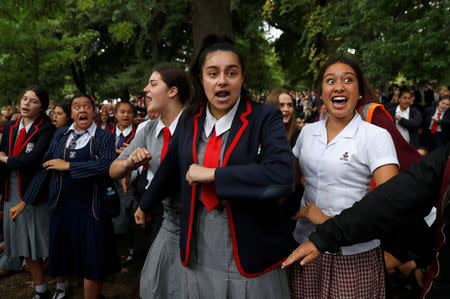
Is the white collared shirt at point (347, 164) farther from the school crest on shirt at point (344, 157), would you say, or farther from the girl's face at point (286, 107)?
the girl's face at point (286, 107)

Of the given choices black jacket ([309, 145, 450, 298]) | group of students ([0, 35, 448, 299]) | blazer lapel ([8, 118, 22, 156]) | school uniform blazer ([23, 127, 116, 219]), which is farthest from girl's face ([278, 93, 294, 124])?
blazer lapel ([8, 118, 22, 156])

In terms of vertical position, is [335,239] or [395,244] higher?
[335,239]

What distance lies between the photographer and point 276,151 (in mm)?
1498

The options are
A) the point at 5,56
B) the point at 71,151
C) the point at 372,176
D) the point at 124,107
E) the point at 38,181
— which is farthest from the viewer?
the point at 5,56

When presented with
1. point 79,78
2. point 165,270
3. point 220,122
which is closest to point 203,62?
point 220,122

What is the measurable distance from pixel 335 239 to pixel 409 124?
21.6 ft

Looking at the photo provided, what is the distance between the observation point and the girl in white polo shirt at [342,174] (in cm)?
176

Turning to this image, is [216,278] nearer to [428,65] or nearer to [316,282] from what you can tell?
[316,282]

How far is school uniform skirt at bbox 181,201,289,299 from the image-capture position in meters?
1.57

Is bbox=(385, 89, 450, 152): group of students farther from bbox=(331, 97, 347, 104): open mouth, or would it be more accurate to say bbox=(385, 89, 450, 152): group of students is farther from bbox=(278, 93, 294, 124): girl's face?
bbox=(331, 97, 347, 104): open mouth

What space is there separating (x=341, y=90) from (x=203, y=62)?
2.96 feet

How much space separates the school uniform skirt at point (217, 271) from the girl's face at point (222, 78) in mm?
580

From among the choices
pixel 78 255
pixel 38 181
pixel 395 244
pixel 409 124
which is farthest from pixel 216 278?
pixel 409 124

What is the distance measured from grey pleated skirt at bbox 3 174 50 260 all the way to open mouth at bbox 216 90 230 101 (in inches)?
115
